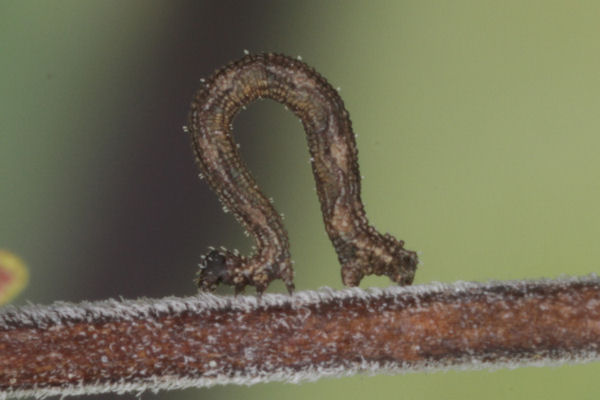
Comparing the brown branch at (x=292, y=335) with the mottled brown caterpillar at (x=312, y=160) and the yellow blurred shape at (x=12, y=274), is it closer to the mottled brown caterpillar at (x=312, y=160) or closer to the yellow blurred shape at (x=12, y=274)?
the mottled brown caterpillar at (x=312, y=160)

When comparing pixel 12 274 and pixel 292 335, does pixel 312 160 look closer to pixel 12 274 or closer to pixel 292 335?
pixel 292 335

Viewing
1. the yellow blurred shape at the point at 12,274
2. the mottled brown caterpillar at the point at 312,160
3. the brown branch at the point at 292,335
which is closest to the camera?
the brown branch at the point at 292,335

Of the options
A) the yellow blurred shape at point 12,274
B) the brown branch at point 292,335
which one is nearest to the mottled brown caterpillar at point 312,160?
the brown branch at point 292,335

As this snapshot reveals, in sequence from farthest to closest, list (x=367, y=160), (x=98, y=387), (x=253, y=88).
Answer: (x=367, y=160) < (x=253, y=88) < (x=98, y=387)

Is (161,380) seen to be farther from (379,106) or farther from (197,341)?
(379,106)

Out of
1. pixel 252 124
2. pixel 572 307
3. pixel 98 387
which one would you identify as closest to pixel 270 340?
pixel 98 387

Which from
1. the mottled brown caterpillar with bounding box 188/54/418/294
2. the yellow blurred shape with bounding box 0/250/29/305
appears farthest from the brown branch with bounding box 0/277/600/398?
the yellow blurred shape with bounding box 0/250/29/305

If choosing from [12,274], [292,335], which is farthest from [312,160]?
[12,274]
